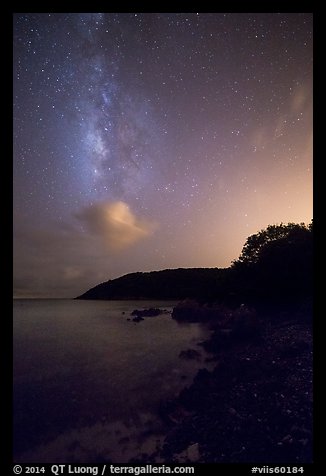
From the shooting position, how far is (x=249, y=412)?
4.93m

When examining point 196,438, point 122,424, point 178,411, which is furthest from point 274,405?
point 122,424

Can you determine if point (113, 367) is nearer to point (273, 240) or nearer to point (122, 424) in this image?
point (122, 424)

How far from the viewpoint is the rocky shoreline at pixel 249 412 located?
13.6 ft

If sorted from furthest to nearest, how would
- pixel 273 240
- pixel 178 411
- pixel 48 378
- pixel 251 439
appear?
1. pixel 273 240
2. pixel 48 378
3. pixel 178 411
4. pixel 251 439

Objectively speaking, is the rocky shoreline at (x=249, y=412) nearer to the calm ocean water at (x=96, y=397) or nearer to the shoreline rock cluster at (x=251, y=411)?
the shoreline rock cluster at (x=251, y=411)

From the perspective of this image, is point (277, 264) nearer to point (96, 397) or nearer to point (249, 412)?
point (249, 412)

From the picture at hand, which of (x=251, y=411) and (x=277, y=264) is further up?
(x=277, y=264)

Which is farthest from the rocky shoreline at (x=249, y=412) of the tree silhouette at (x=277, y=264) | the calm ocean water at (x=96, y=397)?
the tree silhouette at (x=277, y=264)

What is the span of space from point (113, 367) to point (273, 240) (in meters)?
12.5

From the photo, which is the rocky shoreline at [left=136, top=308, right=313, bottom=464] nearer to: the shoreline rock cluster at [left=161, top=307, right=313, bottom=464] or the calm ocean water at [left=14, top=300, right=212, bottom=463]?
the shoreline rock cluster at [left=161, top=307, right=313, bottom=464]

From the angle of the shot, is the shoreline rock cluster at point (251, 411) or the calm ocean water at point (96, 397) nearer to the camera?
the shoreline rock cluster at point (251, 411)

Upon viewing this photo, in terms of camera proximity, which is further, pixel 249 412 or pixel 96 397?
pixel 96 397

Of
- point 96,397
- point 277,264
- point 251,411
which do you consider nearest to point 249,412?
point 251,411

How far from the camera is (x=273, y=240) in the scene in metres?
15.7
